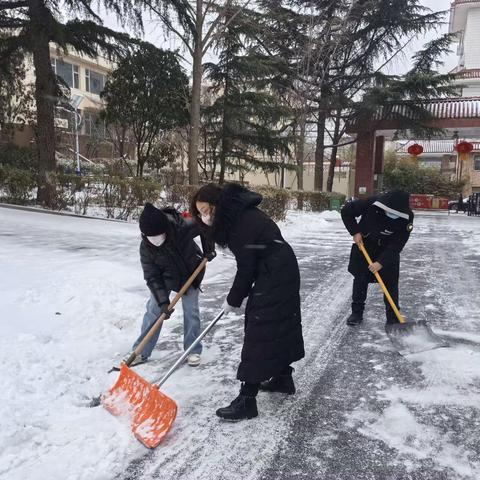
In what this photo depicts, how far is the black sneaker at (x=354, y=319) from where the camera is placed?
4.51m

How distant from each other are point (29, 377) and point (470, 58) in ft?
155

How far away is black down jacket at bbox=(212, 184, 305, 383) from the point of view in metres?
2.59

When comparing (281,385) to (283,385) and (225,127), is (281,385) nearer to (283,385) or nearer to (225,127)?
(283,385)

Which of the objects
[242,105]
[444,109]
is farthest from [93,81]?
[444,109]

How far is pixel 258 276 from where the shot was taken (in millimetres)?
2662

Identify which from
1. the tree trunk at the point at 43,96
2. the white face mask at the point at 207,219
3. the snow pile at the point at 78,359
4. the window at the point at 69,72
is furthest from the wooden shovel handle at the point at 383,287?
the window at the point at 69,72

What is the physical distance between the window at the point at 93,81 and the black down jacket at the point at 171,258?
114ft

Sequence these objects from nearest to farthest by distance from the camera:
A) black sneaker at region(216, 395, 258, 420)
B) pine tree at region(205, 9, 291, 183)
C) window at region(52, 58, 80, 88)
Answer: black sneaker at region(216, 395, 258, 420) < pine tree at region(205, 9, 291, 183) < window at region(52, 58, 80, 88)

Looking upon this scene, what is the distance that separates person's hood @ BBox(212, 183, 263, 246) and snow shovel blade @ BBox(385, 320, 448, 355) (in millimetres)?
2075

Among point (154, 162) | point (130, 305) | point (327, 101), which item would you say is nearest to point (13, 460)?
point (130, 305)

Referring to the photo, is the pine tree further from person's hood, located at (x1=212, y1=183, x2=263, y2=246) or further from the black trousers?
person's hood, located at (x1=212, y1=183, x2=263, y2=246)

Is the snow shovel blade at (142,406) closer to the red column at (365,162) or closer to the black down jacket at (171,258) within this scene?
the black down jacket at (171,258)

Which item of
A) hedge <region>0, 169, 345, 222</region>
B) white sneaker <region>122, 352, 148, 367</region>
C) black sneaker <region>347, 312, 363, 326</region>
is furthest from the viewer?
hedge <region>0, 169, 345, 222</region>

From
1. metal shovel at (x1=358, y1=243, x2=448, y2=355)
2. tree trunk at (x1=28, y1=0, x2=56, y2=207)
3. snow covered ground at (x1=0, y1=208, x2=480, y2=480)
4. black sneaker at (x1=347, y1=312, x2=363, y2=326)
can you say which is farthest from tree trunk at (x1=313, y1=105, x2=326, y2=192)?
metal shovel at (x1=358, y1=243, x2=448, y2=355)
